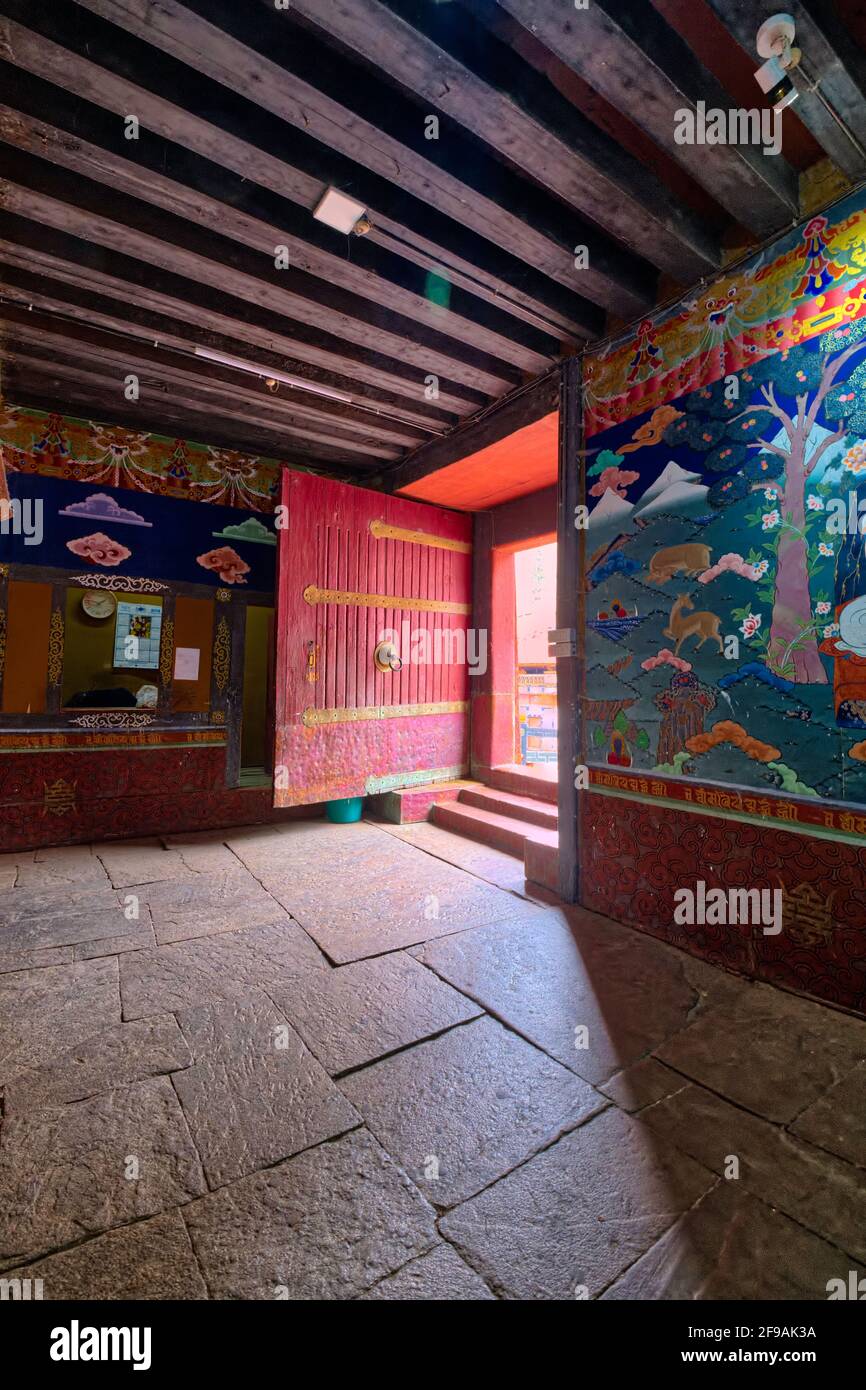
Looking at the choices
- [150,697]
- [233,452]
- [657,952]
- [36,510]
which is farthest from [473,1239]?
[233,452]

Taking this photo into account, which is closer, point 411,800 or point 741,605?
point 741,605

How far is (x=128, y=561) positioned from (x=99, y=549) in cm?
22

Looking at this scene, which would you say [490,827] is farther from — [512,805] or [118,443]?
[118,443]

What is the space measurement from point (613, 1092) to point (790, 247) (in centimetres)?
357

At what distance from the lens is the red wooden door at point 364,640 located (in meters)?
4.44

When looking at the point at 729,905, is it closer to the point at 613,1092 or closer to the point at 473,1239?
the point at 613,1092

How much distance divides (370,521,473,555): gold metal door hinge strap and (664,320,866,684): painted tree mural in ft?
9.85

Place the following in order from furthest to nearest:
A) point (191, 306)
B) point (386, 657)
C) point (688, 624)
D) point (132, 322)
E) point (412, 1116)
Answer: point (386, 657) → point (132, 322) → point (191, 306) → point (688, 624) → point (412, 1116)

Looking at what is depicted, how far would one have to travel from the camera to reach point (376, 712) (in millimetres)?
5012

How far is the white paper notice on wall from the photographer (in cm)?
478

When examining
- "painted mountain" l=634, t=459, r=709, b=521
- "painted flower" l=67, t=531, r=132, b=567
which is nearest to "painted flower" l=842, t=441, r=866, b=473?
"painted mountain" l=634, t=459, r=709, b=521

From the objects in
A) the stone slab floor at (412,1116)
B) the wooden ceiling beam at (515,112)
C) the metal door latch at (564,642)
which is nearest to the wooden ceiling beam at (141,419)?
the wooden ceiling beam at (515,112)

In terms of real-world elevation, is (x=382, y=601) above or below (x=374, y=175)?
below

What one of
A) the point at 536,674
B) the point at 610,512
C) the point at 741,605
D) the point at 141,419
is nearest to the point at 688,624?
the point at 741,605
